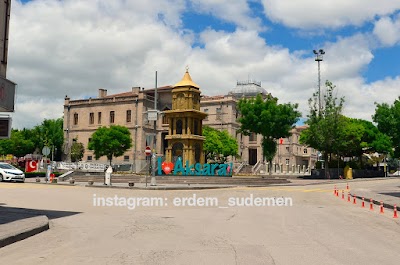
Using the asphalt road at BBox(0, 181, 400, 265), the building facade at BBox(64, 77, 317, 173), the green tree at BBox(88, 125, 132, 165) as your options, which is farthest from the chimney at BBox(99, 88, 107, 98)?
the asphalt road at BBox(0, 181, 400, 265)

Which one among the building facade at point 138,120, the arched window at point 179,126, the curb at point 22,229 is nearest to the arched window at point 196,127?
the arched window at point 179,126

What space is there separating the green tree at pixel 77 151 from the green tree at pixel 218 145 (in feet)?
68.9

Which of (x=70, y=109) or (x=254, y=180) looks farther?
(x=70, y=109)

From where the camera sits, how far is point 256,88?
95812 mm

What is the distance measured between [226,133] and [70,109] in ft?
92.2

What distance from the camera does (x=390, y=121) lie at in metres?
67.6

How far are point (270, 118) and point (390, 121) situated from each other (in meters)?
25.4

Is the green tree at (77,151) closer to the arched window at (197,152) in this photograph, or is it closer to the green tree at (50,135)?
the green tree at (50,135)

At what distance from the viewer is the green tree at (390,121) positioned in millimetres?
67500

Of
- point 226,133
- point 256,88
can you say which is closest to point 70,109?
point 226,133

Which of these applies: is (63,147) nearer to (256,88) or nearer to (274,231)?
(256,88)

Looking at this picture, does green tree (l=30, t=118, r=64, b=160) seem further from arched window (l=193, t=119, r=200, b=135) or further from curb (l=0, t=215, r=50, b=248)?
→ curb (l=0, t=215, r=50, b=248)

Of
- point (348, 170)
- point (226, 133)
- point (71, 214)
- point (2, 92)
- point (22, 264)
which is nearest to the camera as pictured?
point (22, 264)

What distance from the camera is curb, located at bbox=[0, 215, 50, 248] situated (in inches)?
326
